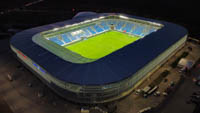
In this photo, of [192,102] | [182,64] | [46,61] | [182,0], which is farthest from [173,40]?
[182,0]

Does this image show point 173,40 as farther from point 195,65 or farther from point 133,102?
point 133,102

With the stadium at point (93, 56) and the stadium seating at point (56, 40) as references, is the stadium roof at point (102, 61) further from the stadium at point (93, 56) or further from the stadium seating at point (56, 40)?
the stadium seating at point (56, 40)

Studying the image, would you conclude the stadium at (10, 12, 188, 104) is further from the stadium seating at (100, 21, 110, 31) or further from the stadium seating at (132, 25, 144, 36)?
the stadium seating at (100, 21, 110, 31)

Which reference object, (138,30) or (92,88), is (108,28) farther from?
(92,88)

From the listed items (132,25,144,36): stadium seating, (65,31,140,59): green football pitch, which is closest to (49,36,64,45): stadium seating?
(65,31,140,59): green football pitch

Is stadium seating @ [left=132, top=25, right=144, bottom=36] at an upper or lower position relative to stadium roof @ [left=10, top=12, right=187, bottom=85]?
upper

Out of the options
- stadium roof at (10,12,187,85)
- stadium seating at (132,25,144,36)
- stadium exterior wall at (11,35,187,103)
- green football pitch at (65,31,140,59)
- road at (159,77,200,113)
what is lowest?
road at (159,77,200,113)

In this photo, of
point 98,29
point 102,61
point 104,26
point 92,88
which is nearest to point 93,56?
point 102,61
